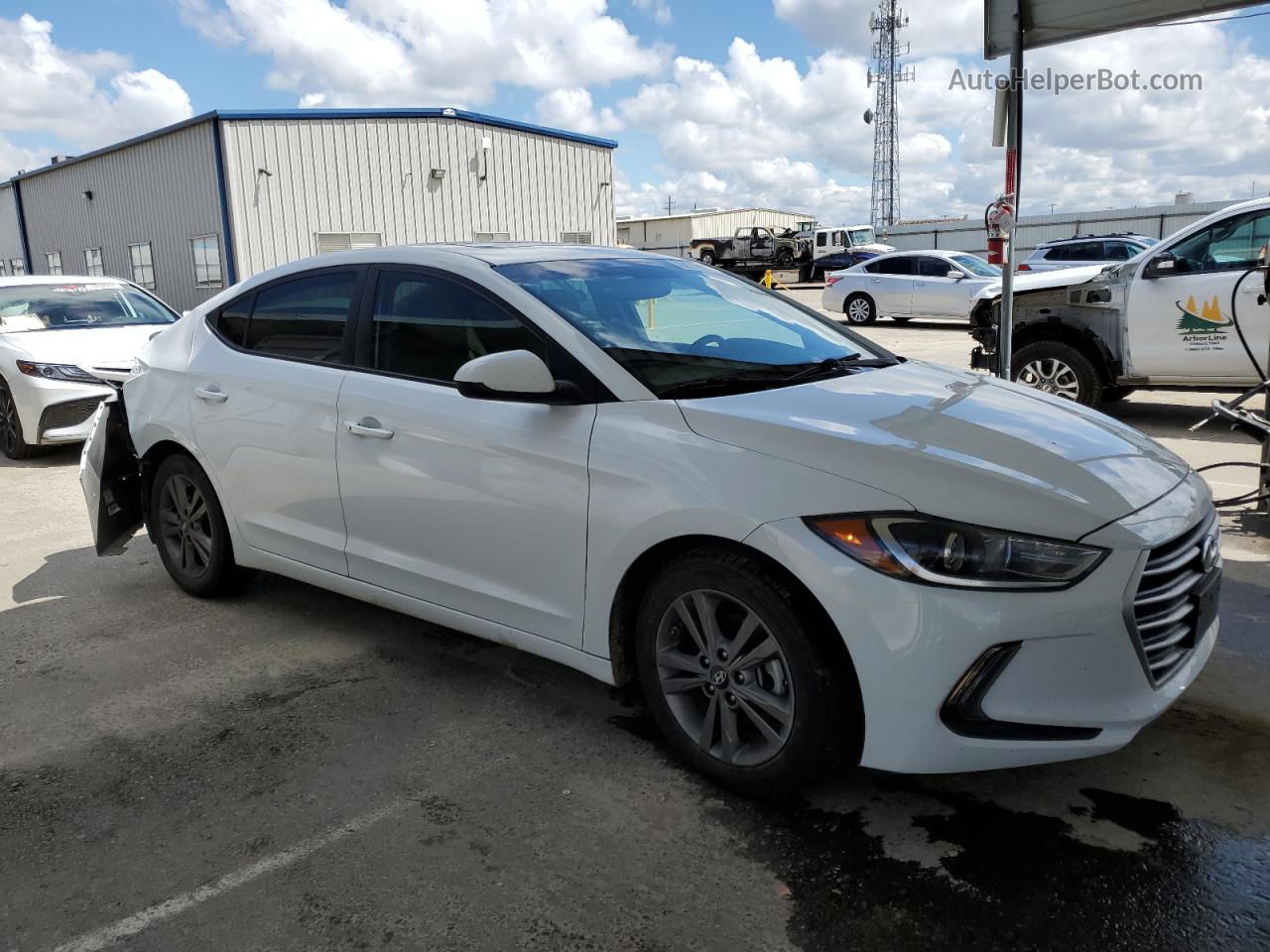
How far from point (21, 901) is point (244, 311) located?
263 centimetres

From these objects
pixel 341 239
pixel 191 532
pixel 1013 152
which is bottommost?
pixel 191 532

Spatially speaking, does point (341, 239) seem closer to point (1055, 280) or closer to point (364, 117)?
point (364, 117)

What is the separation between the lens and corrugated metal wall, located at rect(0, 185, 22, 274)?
2748 cm

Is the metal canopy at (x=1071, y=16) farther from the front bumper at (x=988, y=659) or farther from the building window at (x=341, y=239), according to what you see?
the building window at (x=341, y=239)

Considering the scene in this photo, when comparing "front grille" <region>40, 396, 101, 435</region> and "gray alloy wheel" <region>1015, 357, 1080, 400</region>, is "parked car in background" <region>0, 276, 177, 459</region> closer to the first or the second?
"front grille" <region>40, 396, 101, 435</region>

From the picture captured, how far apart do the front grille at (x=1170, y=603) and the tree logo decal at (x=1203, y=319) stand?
19.7 ft

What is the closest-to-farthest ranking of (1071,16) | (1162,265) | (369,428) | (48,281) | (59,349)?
1. (369,428)
2. (1071,16)
3. (1162,265)
4. (59,349)
5. (48,281)

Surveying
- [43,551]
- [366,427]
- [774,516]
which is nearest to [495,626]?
[366,427]

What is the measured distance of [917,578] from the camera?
2.37m

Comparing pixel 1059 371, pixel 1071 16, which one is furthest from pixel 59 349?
pixel 1059 371

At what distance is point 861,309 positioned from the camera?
19.8 metres

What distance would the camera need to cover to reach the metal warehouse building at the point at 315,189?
58.9 feet

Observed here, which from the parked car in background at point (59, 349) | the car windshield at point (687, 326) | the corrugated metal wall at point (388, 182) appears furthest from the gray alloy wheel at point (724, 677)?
the corrugated metal wall at point (388, 182)

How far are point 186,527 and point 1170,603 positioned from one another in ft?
13.3
